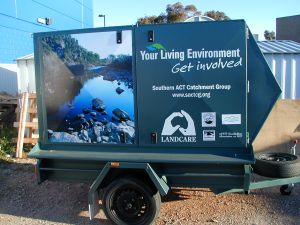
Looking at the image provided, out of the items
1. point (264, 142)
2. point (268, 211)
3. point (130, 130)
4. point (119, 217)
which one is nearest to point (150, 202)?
point (119, 217)

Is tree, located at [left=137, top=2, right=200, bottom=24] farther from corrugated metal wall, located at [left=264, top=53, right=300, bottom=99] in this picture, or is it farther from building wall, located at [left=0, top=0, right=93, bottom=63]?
corrugated metal wall, located at [left=264, top=53, right=300, bottom=99]

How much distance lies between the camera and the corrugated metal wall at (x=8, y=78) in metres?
17.4

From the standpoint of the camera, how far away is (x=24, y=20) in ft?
68.5

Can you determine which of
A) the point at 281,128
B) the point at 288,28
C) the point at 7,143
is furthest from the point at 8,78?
the point at 288,28

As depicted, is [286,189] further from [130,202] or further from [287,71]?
[287,71]

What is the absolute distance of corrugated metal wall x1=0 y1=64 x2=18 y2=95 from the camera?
57.0ft

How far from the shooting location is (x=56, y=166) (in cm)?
522

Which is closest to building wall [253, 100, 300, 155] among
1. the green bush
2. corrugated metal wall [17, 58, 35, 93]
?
the green bush

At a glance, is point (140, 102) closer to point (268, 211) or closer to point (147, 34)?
point (147, 34)

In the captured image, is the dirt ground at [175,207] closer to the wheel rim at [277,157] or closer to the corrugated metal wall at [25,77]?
the wheel rim at [277,157]

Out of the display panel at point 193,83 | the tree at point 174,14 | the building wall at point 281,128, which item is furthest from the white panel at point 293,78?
the tree at point 174,14

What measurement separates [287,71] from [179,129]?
641 cm

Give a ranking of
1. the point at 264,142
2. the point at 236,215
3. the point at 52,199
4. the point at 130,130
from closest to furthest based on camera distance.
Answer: the point at 130,130
the point at 236,215
the point at 52,199
the point at 264,142

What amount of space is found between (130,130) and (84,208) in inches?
66.5
